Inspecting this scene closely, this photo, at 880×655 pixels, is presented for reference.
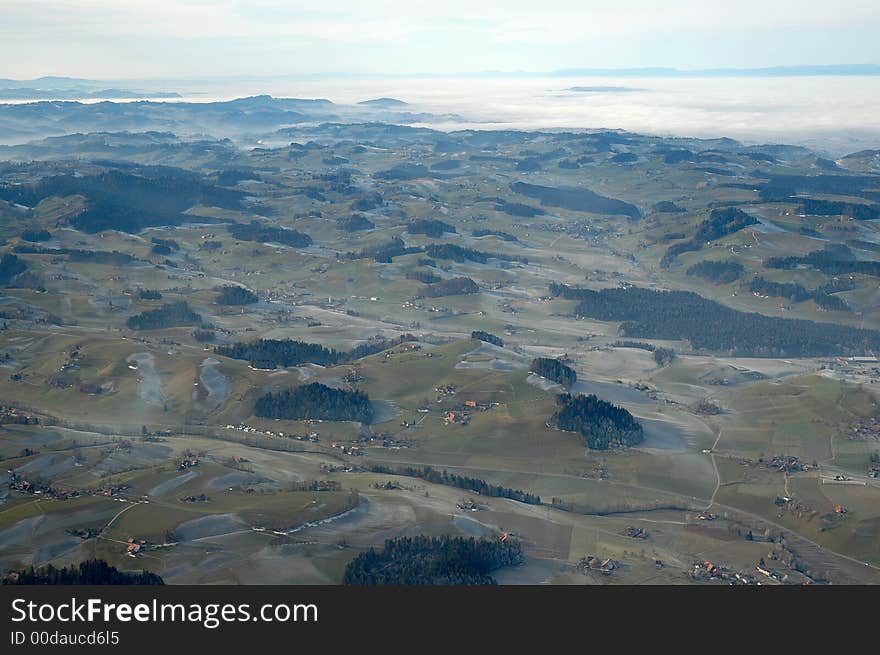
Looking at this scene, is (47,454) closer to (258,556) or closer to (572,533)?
(258,556)

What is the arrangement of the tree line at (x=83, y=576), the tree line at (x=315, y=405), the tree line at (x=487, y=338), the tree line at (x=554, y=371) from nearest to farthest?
1. the tree line at (x=83, y=576)
2. the tree line at (x=315, y=405)
3. the tree line at (x=554, y=371)
4. the tree line at (x=487, y=338)

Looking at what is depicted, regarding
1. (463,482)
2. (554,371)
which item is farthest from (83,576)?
(554,371)

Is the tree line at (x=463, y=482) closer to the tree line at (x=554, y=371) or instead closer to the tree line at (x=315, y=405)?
the tree line at (x=315, y=405)

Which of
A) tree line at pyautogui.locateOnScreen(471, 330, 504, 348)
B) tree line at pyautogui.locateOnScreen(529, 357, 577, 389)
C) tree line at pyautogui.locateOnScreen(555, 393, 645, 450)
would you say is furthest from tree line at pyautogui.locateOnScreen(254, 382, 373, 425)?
tree line at pyautogui.locateOnScreen(471, 330, 504, 348)

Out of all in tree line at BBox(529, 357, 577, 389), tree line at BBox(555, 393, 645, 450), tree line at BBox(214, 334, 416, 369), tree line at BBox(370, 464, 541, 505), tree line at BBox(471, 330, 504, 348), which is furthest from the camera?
tree line at BBox(471, 330, 504, 348)

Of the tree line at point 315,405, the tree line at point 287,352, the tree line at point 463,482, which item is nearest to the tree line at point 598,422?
the tree line at point 463,482

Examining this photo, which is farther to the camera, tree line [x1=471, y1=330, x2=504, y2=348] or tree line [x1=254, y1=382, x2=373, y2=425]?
tree line [x1=471, y1=330, x2=504, y2=348]

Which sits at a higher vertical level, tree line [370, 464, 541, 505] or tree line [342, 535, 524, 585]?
tree line [342, 535, 524, 585]

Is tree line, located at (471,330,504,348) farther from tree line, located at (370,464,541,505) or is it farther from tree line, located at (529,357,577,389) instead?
tree line, located at (370,464,541,505)

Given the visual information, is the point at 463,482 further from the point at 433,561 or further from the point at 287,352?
the point at 287,352

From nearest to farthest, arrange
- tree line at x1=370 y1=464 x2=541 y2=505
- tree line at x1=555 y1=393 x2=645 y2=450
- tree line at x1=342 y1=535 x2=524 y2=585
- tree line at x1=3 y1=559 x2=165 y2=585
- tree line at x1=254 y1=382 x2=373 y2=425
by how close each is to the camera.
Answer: tree line at x1=3 y1=559 x2=165 y2=585
tree line at x1=342 y1=535 x2=524 y2=585
tree line at x1=370 y1=464 x2=541 y2=505
tree line at x1=555 y1=393 x2=645 y2=450
tree line at x1=254 y1=382 x2=373 y2=425

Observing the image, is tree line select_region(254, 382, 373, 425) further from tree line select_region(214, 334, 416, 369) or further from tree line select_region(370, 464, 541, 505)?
tree line select_region(370, 464, 541, 505)

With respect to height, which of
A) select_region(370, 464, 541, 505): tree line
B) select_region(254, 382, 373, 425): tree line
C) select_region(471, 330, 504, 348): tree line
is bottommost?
select_region(370, 464, 541, 505): tree line

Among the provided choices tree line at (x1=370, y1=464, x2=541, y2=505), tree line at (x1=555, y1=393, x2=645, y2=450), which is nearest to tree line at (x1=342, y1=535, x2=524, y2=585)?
tree line at (x1=370, y1=464, x2=541, y2=505)
